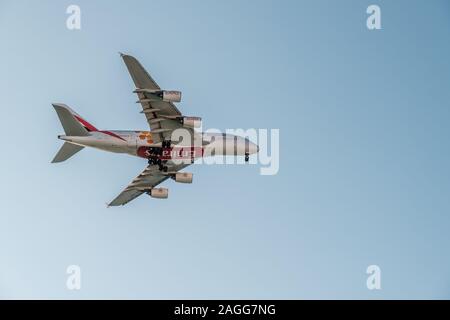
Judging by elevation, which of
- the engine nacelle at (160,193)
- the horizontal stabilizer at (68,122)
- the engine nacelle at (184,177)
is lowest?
the engine nacelle at (160,193)

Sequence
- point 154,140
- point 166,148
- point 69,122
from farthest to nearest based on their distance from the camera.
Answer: point 166,148 < point 154,140 < point 69,122

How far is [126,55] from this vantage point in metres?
54.9

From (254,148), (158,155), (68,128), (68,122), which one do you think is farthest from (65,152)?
(254,148)

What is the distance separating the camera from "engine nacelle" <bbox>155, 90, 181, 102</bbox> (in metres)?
58.8

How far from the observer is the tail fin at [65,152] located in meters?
59.8

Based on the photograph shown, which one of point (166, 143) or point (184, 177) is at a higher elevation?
point (166, 143)

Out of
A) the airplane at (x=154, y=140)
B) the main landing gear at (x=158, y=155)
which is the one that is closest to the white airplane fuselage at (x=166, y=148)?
the airplane at (x=154, y=140)

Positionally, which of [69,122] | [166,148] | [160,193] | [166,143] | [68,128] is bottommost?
[160,193]

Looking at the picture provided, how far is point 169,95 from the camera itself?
193 ft

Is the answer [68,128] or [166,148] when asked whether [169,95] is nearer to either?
[166,148]

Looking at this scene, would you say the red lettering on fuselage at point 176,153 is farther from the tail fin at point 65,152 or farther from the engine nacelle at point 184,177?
the tail fin at point 65,152

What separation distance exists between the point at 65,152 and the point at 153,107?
8.49 meters

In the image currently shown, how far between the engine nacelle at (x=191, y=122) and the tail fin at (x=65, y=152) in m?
9.51

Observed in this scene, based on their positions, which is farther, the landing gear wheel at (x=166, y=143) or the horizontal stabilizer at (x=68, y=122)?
the landing gear wheel at (x=166, y=143)
